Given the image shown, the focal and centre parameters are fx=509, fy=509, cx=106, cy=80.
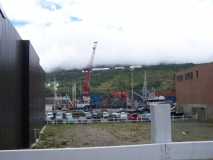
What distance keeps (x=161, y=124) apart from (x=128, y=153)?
37.1 inches

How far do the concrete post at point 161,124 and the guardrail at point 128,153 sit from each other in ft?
0.91

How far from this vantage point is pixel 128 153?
9953mm

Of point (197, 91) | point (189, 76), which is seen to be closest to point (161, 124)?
point (197, 91)

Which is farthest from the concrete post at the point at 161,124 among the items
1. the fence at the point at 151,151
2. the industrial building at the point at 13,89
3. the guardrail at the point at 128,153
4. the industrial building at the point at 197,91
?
the industrial building at the point at 197,91

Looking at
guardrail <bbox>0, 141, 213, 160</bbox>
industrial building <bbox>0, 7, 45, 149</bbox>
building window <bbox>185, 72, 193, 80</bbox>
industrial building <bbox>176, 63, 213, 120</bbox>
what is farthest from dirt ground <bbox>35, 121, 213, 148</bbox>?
building window <bbox>185, 72, 193, 80</bbox>

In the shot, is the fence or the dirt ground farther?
the dirt ground

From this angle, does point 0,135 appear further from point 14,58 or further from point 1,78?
point 14,58

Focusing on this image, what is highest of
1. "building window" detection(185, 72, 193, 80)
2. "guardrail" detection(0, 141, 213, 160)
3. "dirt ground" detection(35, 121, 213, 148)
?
"building window" detection(185, 72, 193, 80)

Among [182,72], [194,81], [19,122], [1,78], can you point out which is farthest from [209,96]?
[1,78]

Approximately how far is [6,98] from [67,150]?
8.01 metres

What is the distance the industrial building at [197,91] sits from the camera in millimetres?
92750

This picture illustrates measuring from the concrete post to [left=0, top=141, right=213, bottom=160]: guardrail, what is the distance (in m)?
0.28

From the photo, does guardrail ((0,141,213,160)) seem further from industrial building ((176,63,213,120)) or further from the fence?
industrial building ((176,63,213,120))

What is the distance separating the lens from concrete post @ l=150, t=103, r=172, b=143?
33.9ft
